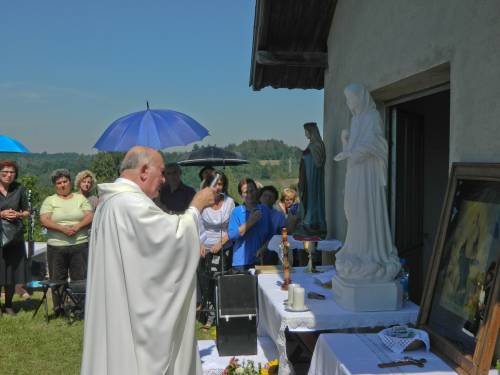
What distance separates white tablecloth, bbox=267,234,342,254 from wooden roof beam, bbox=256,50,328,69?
7.83ft

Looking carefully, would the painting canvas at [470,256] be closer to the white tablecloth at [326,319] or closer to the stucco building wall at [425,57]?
the stucco building wall at [425,57]

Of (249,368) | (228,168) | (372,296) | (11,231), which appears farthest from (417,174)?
(228,168)

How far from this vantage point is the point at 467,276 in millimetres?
3416

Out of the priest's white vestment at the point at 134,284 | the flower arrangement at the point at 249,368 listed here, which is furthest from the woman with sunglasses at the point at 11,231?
the priest's white vestment at the point at 134,284

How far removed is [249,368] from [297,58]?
444cm

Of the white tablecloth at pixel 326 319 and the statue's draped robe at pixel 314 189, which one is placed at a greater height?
the statue's draped robe at pixel 314 189

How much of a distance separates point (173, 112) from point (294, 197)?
3551mm

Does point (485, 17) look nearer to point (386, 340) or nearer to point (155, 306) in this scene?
point (386, 340)

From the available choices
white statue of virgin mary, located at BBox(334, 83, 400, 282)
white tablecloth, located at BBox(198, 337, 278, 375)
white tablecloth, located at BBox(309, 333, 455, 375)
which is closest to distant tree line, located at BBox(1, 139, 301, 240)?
white tablecloth, located at BBox(198, 337, 278, 375)

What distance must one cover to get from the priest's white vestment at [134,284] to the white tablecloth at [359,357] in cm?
96

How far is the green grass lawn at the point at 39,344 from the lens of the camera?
5.49 m

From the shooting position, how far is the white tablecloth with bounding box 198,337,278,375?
4.68 meters

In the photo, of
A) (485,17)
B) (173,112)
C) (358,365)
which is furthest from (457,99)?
(173,112)

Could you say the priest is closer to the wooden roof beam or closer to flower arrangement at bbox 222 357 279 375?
flower arrangement at bbox 222 357 279 375
